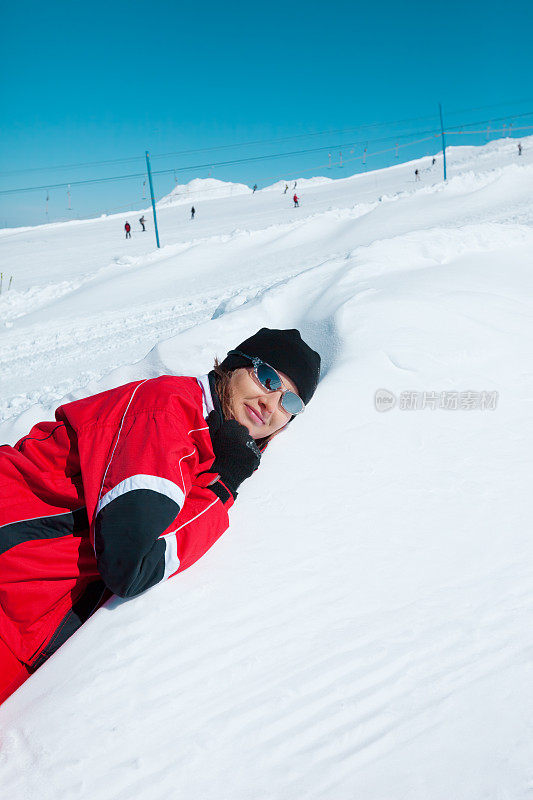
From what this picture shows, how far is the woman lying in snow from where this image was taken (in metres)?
1.58

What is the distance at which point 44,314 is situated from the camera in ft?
31.9

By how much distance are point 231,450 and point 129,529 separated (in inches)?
23.3

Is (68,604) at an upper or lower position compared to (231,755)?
upper

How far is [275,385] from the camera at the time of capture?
2.06 meters

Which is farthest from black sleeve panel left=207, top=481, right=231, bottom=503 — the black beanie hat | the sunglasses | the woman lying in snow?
the black beanie hat

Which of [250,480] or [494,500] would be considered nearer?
[494,500]

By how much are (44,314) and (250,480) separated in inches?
328

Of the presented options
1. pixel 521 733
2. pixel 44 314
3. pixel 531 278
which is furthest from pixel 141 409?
pixel 44 314

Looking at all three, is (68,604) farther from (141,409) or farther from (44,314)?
(44,314)

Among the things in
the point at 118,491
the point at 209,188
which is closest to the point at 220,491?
the point at 118,491

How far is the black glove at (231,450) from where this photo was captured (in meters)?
2.02

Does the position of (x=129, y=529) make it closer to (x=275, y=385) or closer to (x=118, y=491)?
(x=118, y=491)

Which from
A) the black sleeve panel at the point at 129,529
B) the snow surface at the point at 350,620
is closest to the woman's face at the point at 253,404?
the snow surface at the point at 350,620

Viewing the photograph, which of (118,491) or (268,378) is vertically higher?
(268,378)
